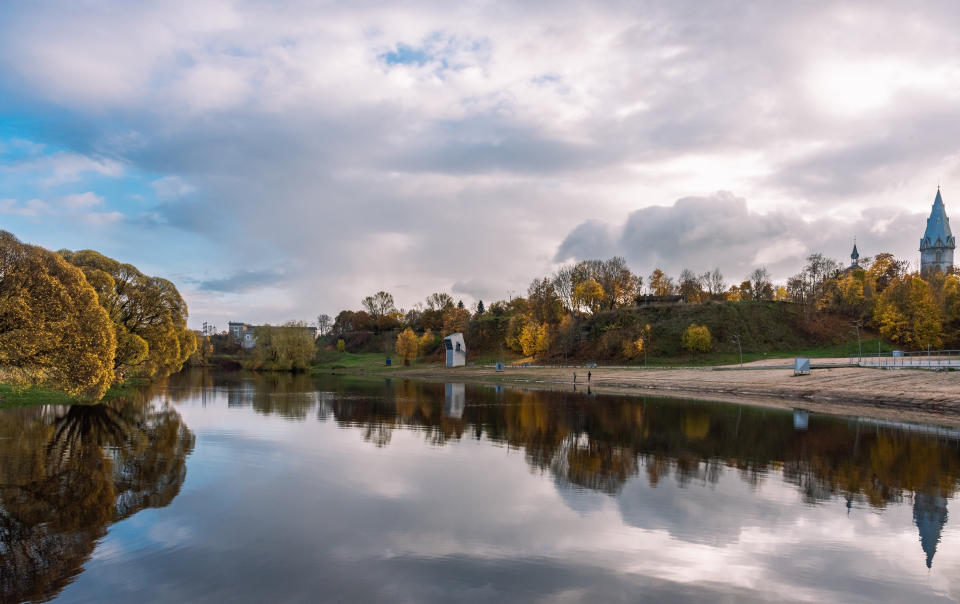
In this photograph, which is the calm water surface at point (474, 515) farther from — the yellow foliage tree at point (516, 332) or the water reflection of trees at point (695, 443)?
the yellow foliage tree at point (516, 332)

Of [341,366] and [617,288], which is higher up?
[617,288]

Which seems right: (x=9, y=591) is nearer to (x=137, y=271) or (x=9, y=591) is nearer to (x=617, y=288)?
(x=137, y=271)

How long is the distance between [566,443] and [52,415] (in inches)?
979

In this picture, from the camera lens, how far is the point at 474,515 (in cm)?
1262

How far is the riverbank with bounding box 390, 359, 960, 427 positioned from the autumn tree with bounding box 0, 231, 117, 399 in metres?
38.3

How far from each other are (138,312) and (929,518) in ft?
155

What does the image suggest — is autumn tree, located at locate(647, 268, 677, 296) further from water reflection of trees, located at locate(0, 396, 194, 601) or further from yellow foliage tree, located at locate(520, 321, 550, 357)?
water reflection of trees, located at locate(0, 396, 194, 601)

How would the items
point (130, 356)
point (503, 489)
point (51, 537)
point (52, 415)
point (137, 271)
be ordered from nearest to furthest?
point (51, 537) → point (503, 489) → point (52, 415) → point (130, 356) → point (137, 271)

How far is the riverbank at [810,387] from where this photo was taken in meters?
33.8

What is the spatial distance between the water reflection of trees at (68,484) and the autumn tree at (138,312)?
501 inches

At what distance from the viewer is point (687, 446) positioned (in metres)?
21.6

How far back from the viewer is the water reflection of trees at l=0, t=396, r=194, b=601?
9.17 meters

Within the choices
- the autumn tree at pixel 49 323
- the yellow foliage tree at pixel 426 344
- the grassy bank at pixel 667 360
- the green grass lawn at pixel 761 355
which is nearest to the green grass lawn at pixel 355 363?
the grassy bank at pixel 667 360

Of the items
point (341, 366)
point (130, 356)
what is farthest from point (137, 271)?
point (341, 366)
